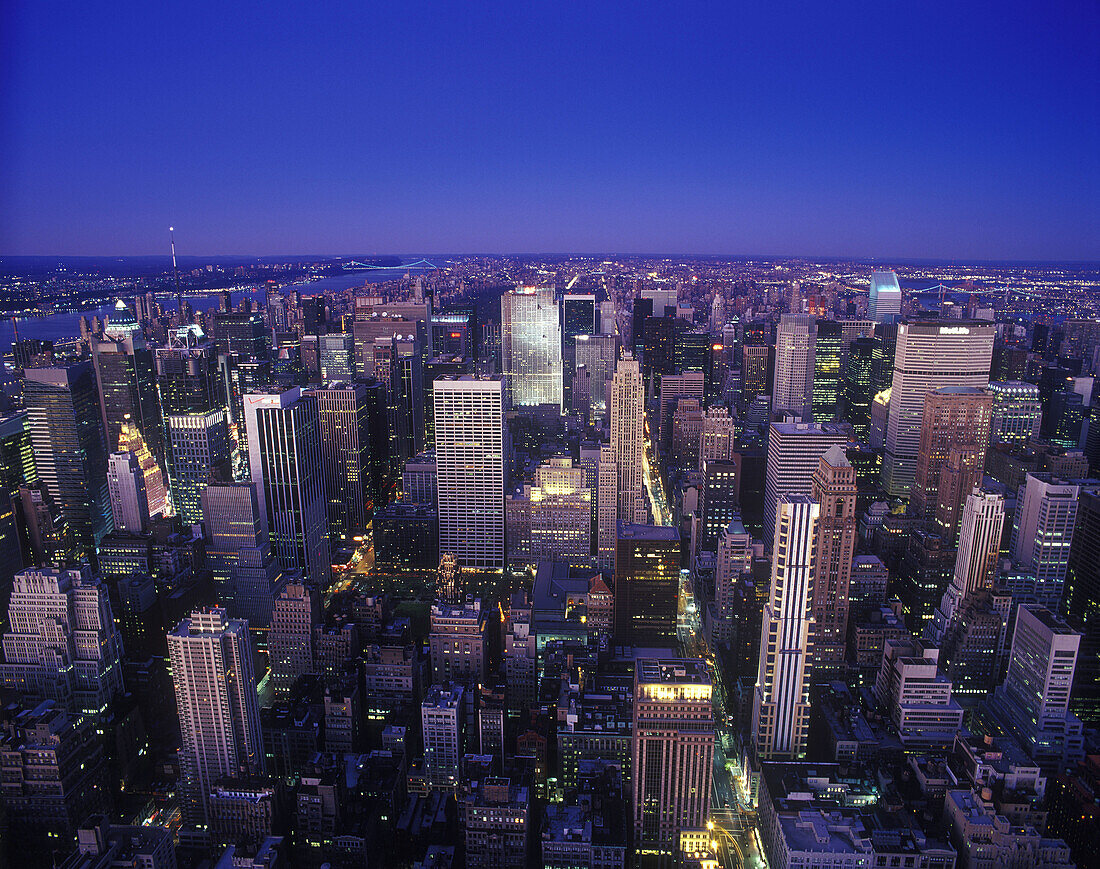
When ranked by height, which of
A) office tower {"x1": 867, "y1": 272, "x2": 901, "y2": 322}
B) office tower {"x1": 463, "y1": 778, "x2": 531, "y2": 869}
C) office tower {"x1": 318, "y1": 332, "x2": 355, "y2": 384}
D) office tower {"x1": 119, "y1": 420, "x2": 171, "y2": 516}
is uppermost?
office tower {"x1": 867, "y1": 272, "x2": 901, "y2": 322}

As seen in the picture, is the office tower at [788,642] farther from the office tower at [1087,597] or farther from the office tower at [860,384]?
the office tower at [860,384]

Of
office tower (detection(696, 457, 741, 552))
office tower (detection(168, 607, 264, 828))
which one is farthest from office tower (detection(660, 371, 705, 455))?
office tower (detection(168, 607, 264, 828))

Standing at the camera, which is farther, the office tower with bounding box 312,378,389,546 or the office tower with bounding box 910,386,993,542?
the office tower with bounding box 312,378,389,546

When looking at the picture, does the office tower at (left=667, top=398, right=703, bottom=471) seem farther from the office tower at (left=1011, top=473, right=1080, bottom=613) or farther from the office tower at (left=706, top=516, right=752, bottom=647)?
the office tower at (left=1011, top=473, right=1080, bottom=613)

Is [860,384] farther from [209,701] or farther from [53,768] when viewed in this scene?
[53,768]

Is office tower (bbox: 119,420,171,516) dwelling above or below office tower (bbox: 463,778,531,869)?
above

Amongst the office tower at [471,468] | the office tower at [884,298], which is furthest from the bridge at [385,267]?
the office tower at [884,298]

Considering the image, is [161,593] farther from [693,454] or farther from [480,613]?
[693,454]

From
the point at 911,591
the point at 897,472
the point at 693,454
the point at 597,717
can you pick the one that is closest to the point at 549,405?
the point at 693,454
